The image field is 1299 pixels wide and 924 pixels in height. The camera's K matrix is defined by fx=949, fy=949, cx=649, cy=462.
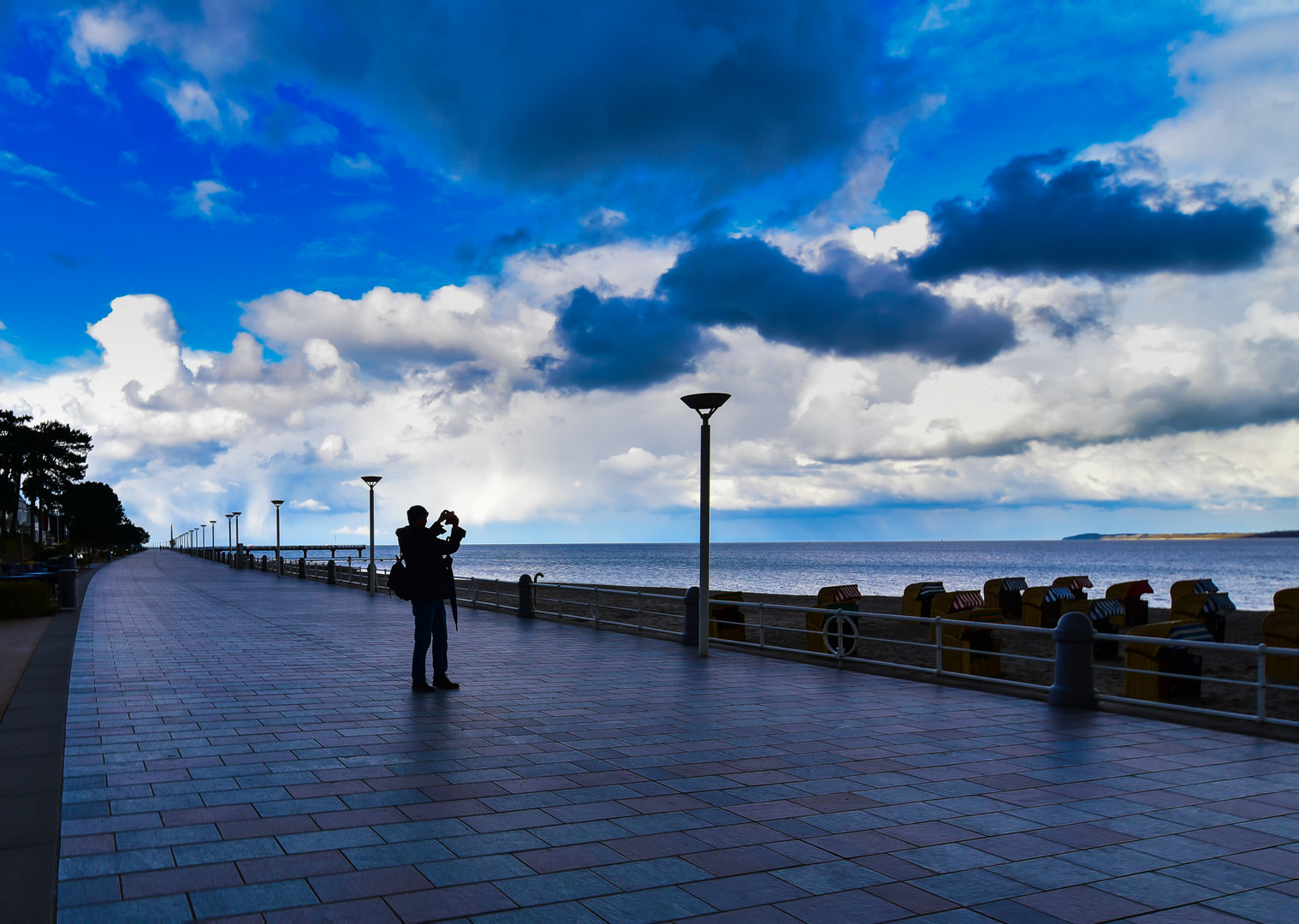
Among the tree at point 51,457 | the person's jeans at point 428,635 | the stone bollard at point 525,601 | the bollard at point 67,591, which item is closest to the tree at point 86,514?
the tree at point 51,457

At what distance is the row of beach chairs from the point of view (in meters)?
11.4

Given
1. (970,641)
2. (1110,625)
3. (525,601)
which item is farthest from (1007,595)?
(525,601)

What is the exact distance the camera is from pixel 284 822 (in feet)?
17.2

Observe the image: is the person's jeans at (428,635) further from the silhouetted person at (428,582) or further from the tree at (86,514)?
the tree at (86,514)

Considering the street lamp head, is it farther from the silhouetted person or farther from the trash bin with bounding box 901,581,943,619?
the trash bin with bounding box 901,581,943,619

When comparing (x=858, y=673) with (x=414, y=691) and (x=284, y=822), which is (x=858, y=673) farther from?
(x=284, y=822)

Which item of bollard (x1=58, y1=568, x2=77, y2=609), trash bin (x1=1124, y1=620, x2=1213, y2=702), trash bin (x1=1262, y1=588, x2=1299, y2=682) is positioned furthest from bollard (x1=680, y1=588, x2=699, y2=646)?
bollard (x1=58, y1=568, x2=77, y2=609)

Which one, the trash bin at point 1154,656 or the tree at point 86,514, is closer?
the trash bin at point 1154,656

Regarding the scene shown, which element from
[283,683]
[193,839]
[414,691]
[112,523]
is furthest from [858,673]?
[112,523]

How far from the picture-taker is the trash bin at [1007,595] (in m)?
25.6

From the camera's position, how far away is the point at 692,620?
14.5 meters

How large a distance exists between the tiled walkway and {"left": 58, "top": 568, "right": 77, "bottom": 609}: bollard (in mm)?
14095

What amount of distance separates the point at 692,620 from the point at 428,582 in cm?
573

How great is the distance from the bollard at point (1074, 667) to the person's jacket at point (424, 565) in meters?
5.98
